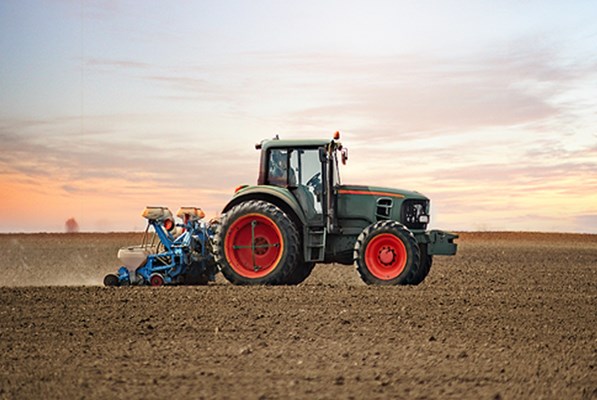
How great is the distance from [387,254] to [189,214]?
3688mm

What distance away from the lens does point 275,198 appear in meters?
14.0

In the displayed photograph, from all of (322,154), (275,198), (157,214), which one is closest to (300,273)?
(275,198)

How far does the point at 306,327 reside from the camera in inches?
383

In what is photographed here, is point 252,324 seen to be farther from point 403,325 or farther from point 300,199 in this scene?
point 300,199

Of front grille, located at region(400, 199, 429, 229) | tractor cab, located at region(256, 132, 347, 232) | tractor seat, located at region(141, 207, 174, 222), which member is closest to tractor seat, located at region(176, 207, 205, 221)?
tractor seat, located at region(141, 207, 174, 222)

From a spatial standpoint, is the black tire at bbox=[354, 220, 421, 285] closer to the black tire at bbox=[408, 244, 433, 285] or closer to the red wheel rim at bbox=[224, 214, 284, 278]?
the black tire at bbox=[408, 244, 433, 285]

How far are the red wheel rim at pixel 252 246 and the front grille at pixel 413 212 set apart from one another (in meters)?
2.33

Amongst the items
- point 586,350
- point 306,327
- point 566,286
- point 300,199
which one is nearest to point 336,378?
point 306,327

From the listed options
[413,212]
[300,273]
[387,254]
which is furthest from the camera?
[300,273]

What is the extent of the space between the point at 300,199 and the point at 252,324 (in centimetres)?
431

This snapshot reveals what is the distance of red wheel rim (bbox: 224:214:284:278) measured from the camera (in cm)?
1380

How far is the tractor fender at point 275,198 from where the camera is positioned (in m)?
13.6

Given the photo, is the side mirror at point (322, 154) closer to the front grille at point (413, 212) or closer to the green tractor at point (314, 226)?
the green tractor at point (314, 226)

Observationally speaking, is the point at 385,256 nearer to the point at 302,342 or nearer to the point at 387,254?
the point at 387,254
